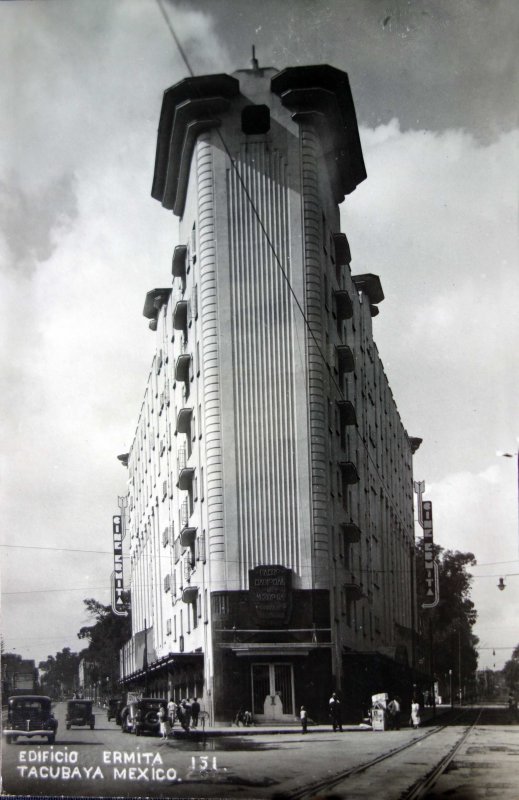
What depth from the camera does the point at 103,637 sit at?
9664 millimetres

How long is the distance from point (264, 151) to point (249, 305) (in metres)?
1.22

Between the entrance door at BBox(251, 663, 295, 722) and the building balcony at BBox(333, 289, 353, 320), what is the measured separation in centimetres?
276

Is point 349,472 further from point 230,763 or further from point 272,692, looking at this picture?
point 230,763

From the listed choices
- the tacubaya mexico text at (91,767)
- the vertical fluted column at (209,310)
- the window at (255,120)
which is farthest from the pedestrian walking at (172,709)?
the window at (255,120)

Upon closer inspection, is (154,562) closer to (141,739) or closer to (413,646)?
(141,739)

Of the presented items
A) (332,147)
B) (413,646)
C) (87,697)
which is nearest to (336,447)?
(413,646)

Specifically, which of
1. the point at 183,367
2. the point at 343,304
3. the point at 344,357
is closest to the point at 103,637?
the point at 183,367

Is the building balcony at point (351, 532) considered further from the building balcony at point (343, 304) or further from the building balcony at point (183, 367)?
the building balcony at point (183, 367)

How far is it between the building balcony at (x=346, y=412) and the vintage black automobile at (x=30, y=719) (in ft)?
10.7

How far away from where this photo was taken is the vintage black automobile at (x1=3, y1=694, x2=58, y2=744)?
28.2 feet

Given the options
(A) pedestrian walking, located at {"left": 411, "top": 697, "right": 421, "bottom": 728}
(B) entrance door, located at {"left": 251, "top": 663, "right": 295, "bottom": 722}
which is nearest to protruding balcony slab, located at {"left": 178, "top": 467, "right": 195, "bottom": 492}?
(B) entrance door, located at {"left": 251, "top": 663, "right": 295, "bottom": 722}

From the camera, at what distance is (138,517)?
9625mm

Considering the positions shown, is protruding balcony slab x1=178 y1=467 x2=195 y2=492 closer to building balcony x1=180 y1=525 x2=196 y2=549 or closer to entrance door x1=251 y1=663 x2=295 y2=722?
building balcony x1=180 y1=525 x2=196 y2=549

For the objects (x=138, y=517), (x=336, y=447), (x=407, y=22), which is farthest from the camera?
(x=138, y=517)
